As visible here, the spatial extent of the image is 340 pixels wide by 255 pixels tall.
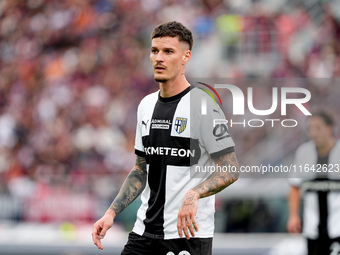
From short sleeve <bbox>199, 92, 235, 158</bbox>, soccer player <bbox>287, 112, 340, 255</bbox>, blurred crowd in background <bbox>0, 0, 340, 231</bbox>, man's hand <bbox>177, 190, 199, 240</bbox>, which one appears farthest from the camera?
blurred crowd in background <bbox>0, 0, 340, 231</bbox>

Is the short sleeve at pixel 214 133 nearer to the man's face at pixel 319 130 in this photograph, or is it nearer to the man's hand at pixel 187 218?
the man's hand at pixel 187 218

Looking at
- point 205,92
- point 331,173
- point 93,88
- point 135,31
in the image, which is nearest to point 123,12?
point 135,31

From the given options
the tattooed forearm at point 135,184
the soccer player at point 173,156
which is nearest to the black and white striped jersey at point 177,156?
the soccer player at point 173,156

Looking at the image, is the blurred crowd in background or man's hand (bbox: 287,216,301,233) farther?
the blurred crowd in background

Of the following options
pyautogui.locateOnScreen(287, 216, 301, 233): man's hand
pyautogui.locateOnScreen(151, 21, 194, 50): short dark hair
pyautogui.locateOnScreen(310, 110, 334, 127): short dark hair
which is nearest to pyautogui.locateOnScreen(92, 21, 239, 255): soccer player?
pyautogui.locateOnScreen(151, 21, 194, 50): short dark hair

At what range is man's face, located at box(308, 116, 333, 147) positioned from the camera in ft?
20.6

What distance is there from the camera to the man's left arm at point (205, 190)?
339cm

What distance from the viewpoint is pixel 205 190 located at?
11.9ft

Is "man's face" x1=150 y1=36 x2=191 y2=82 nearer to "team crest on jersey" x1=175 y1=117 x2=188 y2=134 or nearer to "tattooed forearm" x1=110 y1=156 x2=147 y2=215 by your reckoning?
"team crest on jersey" x1=175 y1=117 x2=188 y2=134

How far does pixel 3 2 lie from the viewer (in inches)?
591

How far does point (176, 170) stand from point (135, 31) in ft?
32.8

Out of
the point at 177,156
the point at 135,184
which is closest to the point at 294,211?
the point at 135,184

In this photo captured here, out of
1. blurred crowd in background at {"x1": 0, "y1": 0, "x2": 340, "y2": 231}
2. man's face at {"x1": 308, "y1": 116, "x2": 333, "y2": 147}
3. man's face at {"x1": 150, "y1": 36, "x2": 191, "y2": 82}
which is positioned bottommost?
man's face at {"x1": 150, "y1": 36, "x2": 191, "y2": 82}

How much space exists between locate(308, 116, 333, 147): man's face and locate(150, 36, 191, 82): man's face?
2.69m
